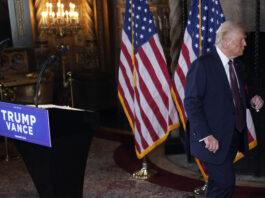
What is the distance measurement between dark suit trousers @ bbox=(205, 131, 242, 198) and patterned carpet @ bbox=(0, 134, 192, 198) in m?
1.19

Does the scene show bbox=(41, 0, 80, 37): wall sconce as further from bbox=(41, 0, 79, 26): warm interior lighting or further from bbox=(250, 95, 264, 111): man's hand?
bbox=(250, 95, 264, 111): man's hand

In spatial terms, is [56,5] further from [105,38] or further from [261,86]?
[261,86]

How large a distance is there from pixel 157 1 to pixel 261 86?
9.86ft

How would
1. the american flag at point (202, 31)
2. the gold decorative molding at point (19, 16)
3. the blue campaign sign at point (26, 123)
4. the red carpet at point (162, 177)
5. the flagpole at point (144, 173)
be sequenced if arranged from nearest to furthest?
1. the blue campaign sign at point (26, 123)
2. the american flag at point (202, 31)
3. the red carpet at point (162, 177)
4. the flagpole at point (144, 173)
5. the gold decorative molding at point (19, 16)

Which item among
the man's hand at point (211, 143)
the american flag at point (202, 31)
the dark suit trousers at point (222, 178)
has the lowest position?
the dark suit trousers at point (222, 178)

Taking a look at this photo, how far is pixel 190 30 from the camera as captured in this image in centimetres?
438

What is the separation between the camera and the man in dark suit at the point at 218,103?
10.1 ft

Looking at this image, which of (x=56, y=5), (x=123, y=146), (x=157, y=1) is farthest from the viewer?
(x=56, y=5)

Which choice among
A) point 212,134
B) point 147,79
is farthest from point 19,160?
point 212,134

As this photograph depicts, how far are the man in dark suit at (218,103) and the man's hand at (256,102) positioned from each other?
0.91 ft

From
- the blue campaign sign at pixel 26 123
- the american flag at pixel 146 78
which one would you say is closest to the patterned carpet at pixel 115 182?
the american flag at pixel 146 78

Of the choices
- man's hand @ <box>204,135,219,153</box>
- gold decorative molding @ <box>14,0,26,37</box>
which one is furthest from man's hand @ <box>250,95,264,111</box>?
gold decorative molding @ <box>14,0,26,37</box>

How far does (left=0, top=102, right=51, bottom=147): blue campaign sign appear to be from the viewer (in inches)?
119

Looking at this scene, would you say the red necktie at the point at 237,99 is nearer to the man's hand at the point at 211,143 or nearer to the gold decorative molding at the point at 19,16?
the man's hand at the point at 211,143
